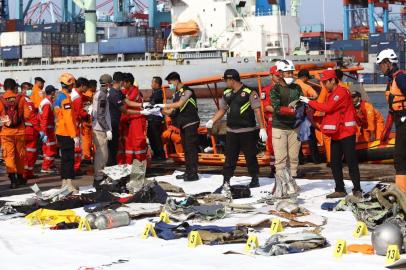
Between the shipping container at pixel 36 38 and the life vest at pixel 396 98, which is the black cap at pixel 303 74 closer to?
the life vest at pixel 396 98

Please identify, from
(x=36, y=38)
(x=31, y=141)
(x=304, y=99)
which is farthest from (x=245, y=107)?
(x=36, y=38)

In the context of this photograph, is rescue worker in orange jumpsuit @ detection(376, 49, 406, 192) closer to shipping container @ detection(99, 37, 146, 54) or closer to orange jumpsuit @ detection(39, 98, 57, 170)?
orange jumpsuit @ detection(39, 98, 57, 170)

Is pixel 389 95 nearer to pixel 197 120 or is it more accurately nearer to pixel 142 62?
pixel 197 120

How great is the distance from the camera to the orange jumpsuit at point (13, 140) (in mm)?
11516

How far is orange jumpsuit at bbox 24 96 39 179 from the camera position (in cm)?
1281

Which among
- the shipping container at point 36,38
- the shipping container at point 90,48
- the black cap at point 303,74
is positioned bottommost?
the black cap at point 303,74

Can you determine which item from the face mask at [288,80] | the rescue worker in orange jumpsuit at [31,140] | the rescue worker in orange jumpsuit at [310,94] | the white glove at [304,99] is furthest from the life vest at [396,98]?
the rescue worker in orange jumpsuit at [31,140]

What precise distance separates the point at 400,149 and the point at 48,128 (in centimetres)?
720

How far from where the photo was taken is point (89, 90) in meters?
14.4

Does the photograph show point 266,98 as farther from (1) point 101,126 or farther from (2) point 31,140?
(2) point 31,140

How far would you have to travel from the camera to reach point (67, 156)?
10.8 m

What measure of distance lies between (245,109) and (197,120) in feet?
5.20

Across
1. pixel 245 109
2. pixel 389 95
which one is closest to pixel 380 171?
pixel 245 109

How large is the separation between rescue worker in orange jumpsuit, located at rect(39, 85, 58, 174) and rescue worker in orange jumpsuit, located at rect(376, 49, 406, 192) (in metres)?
6.72
